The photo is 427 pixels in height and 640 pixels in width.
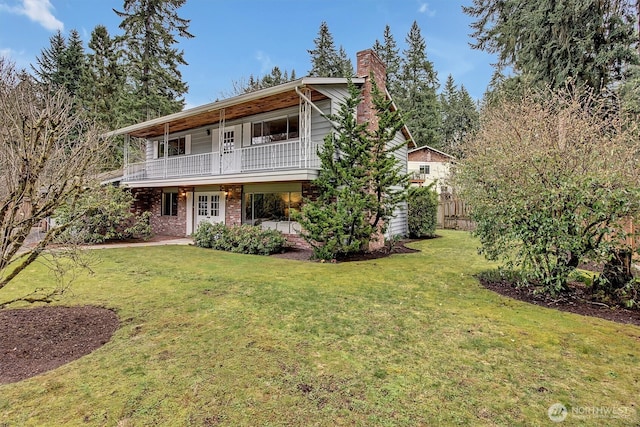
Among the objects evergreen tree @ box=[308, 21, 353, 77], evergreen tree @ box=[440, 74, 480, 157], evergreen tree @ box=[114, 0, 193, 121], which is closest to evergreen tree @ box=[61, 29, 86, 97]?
evergreen tree @ box=[114, 0, 193, 121]

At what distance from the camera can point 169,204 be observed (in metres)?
16.5

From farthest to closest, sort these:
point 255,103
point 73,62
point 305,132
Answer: point 73,62 < point 255,103 < point 305,132

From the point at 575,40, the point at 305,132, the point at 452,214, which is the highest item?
the point at 575,40

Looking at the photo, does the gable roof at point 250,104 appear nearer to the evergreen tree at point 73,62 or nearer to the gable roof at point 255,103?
the gable roof at point 255,103

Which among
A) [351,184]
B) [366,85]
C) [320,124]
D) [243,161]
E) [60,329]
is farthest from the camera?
[243,161]

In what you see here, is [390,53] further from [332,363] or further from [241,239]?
[332,363]

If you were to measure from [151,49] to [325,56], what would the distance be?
19.8 metres

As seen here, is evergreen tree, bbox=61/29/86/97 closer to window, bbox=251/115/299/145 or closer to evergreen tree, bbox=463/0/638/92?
window, bbox=251/115/299/145

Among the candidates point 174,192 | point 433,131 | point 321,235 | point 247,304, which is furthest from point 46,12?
point 433,131

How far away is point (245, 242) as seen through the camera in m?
10.8

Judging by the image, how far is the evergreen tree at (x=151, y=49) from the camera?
24469 mm

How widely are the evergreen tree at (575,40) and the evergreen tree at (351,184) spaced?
27.8ft

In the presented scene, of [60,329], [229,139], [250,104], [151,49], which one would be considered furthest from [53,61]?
[60,329]

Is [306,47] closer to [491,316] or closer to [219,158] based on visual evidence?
[219,158]
